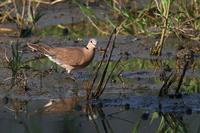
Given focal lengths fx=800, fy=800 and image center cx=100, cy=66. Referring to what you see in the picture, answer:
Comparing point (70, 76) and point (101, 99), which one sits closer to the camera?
point (101, 99)

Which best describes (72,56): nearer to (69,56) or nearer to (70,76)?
(69,56)

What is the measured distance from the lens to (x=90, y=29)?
1342 cm

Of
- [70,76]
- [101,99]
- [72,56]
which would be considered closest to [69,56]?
[72,56]

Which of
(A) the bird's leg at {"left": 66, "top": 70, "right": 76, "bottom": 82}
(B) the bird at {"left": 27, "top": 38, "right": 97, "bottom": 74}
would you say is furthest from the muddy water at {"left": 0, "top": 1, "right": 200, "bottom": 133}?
(B) the bird at {"left": 27, "top": 38, "right": 97, "bottom": 74}

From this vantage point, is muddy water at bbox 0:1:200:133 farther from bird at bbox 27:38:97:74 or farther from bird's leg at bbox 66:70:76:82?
bird at bbox 27:38:97:74

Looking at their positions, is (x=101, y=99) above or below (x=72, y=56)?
below

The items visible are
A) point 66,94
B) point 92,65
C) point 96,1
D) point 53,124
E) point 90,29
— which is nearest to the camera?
point 53,124

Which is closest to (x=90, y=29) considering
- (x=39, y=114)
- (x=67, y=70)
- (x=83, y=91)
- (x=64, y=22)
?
(x=64, y=22)

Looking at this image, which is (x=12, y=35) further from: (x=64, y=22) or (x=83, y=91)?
(x=83, y=91)

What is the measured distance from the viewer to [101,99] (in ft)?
26.6

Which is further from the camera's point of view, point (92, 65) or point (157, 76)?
point (92, 65)

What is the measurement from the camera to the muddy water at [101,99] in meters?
7.18

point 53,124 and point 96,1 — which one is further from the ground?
point 96,1

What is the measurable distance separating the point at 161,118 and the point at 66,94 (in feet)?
4.83
